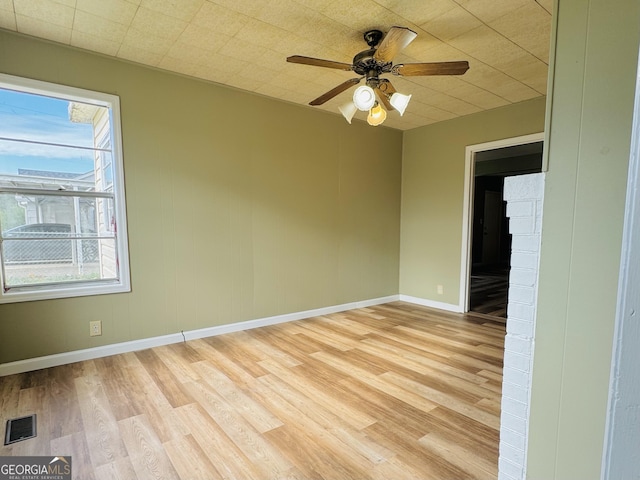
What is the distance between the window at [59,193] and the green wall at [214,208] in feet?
0.33

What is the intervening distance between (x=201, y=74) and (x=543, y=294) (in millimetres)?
3289

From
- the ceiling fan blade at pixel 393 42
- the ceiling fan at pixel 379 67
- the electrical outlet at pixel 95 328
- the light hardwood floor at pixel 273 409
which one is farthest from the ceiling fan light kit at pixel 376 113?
the electrical outlet at pixel 95 328

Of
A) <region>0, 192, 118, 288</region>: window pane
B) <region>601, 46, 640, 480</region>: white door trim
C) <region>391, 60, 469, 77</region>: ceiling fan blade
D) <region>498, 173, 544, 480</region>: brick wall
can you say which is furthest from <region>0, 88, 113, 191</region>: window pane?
<region>601, 46, 640, 480</region>: white door trim

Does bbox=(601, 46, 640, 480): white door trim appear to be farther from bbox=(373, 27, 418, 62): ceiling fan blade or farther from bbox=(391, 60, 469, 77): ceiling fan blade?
bbox=(391, 60, 469, 77): ceiling fan blade

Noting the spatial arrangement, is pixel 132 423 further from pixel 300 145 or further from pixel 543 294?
pixel 300 145

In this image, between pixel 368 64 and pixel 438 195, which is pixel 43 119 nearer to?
pixel 368 64

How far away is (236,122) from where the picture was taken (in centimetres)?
347

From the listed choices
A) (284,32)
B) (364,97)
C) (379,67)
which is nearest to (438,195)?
(379,67)

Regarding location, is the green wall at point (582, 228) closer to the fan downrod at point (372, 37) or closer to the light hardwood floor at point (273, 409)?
the light hardwood floor at point (273, 409)

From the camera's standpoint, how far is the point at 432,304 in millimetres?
4746

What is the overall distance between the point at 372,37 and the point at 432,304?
11.9ft

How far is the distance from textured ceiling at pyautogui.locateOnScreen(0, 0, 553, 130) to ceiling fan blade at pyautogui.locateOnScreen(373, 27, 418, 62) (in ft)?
0.94

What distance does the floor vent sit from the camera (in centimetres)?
178

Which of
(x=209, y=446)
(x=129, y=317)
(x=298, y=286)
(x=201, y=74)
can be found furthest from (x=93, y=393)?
(x=201, y=74)
